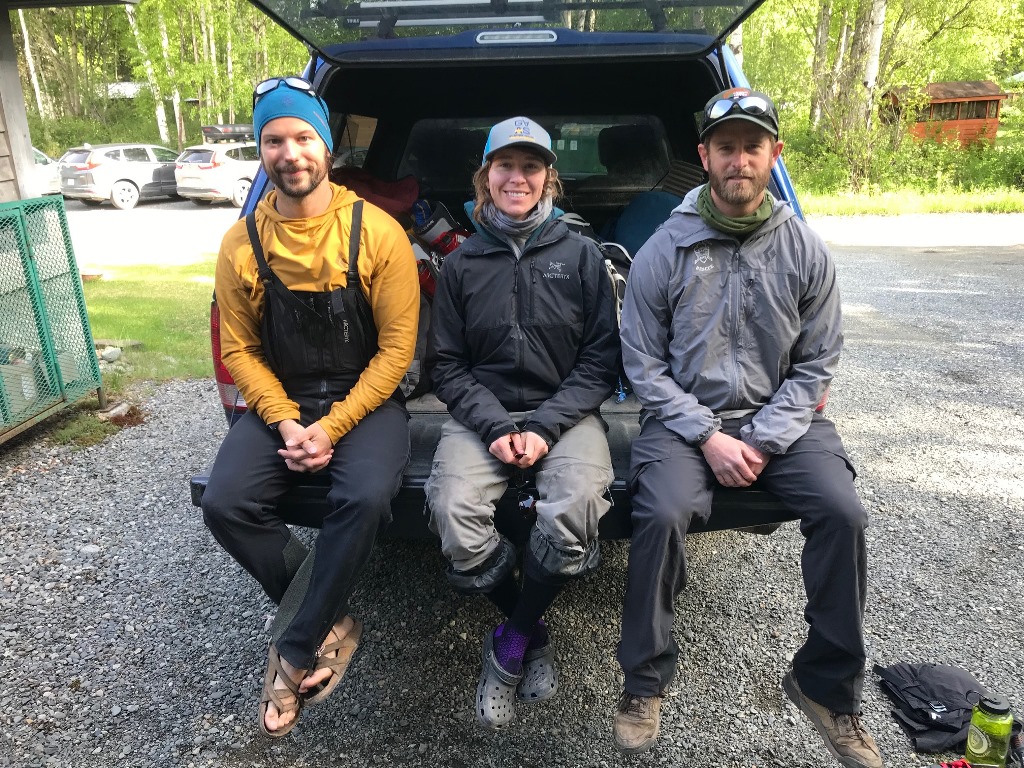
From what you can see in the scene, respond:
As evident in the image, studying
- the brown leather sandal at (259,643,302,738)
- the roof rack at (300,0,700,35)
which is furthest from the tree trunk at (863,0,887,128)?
the brown leather sandal at (259,643,302,738)

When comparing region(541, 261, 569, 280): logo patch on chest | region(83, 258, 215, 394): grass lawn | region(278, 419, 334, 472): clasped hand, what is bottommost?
region(83, 258, 215, 394): grass lawn

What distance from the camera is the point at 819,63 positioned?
66.2ft

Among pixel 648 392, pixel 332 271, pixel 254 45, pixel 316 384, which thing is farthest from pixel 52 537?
pixel 254 45

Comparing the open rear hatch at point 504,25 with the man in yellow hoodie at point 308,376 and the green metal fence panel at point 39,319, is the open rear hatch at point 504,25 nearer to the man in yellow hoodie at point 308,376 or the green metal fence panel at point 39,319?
the man in yellow hoodie at point 308,376

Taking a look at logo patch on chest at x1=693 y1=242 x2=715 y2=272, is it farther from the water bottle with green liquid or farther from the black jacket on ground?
the water bottle with green liquid

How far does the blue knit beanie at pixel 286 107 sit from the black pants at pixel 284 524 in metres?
1.00

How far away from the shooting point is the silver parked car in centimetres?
1736

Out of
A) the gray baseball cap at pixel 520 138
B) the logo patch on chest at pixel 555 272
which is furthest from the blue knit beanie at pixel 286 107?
the logo patch on chest at pixel 555 272

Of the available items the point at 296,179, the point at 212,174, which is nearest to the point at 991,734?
the point at 296,179

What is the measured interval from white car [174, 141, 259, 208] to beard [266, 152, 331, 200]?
1597 centimetres

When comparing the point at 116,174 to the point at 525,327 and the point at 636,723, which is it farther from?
the point at 636,723

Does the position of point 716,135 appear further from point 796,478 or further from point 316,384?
point 316,384

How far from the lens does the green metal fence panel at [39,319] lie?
14.8 feet

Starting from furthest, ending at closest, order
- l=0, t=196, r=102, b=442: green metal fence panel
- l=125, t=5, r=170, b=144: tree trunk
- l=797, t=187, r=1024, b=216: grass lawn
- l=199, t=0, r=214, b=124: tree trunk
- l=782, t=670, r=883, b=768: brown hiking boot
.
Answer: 1. l=125, t=5, r=170, b=144: tree trunk
2. l=199, t=0, r=214, b=124: tree trunk
3. l=797, t=187, r=1024, b=216: grass lawn
4. l=0, t=196, r=102, b=442: green metal fence panel
5. l=782, t=670, r=883, b=768: brown hiking boot
